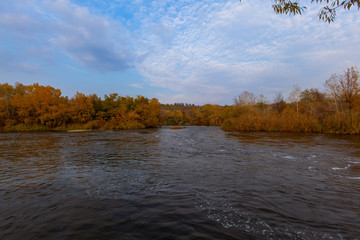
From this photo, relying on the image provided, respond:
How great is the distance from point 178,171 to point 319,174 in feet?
16.9

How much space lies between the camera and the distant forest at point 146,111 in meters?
23.4

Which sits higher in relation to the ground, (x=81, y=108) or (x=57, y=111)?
(x=81, y=108)

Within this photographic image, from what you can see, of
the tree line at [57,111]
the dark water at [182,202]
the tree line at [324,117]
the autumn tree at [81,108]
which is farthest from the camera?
the autumn tree at [81,108]

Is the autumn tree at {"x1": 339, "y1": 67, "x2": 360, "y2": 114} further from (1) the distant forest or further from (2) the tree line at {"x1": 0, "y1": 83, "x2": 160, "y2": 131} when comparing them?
(2) the tree line at {"x1": 0, "y1": 83, "x2": 160, "y2": 131}

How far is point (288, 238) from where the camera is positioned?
2758 millimetres

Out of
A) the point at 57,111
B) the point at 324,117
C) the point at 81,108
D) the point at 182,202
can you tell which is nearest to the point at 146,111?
the point at 81,108

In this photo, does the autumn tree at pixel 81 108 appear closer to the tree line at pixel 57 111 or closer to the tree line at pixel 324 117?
the tree line at pixel 57 111

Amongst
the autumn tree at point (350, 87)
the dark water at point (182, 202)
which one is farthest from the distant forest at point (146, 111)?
the dark water at point (182, 202)

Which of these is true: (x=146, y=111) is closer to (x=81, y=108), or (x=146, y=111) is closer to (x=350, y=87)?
(x=81, y=108)

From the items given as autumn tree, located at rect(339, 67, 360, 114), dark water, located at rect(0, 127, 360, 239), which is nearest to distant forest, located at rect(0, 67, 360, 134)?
autumn tree, located at rect(339, 67, 360, 114)

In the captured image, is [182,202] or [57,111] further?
[57,111]

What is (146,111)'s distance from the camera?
4872 centimetres

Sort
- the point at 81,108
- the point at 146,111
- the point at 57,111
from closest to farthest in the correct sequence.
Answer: the point at 57,111 < the point at 81,108 < the point at 146,111

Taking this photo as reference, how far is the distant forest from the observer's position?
23405 millimetres
